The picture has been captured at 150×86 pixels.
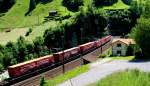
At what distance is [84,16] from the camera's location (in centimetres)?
16200

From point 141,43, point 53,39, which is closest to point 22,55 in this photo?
point 53,39

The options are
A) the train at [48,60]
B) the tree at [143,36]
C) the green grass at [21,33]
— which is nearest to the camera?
the train at [48,60]

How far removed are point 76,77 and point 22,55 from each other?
6451 cm

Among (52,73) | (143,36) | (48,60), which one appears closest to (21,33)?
(143,36)

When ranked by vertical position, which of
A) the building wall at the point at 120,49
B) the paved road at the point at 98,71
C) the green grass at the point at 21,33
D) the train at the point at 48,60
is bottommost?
the green grass at the point at 21,33

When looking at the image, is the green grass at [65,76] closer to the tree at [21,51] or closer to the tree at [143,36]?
the tree at [143,36]

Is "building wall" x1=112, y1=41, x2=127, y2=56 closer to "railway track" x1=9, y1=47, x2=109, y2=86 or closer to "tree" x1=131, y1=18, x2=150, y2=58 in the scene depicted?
"railway track" x1=9, y1=47, x2=109, y2=86

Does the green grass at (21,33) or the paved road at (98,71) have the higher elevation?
the paved road at (98,71)

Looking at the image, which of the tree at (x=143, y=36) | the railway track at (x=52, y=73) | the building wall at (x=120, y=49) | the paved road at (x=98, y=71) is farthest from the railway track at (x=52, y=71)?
the building wall at (x=120, y=49)

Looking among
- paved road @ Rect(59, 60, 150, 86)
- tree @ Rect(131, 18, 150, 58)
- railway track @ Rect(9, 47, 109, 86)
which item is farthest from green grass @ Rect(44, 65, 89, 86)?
tree @ Rect(131, 18, 150, 58)

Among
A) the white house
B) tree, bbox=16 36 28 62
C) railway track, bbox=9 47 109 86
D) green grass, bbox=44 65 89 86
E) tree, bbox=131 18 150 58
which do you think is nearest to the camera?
railway track, bbox=9 47 109 86

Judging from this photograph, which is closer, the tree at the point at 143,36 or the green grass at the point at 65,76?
the green grass at the point at 65,76

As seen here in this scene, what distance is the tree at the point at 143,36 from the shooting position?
296 feet

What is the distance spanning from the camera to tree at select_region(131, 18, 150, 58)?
90.2 m
